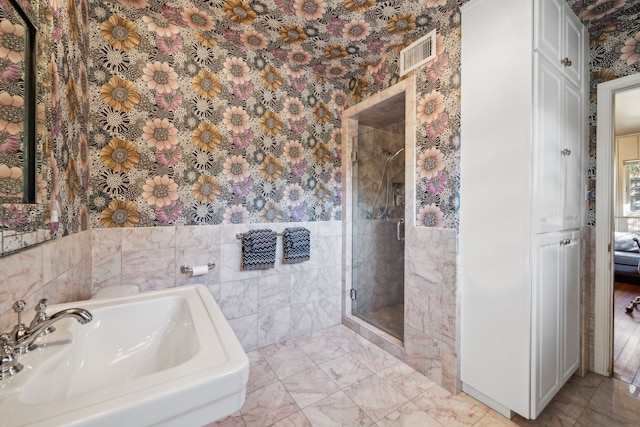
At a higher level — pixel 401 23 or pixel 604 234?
pixel 401 23

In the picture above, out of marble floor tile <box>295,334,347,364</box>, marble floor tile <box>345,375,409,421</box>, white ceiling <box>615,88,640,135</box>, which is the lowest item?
marble floor tile <box>345,375,409,421</box>

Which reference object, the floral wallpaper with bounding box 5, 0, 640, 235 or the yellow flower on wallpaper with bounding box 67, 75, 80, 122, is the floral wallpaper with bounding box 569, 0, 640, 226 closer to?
the floral wallpaper with bounding box 5, 0, 640, 235

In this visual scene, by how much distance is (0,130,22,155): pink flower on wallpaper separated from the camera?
70 centimetres

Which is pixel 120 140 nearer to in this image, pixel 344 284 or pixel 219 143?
pixel 219 143

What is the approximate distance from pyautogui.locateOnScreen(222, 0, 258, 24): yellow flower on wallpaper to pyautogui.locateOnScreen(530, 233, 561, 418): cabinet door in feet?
7.23

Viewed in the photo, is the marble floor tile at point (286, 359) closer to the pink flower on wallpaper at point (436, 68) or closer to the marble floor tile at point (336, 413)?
the marble floor tile at point (336, 413)

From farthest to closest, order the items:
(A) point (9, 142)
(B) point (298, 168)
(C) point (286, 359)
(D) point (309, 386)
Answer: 1. (B) point (298, 168)
2. (C) point (286, 359)
3. (D) point (309, 386)
4. (A) point (9, 142)

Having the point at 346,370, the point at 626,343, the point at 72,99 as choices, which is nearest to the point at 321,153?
the point at 72,99

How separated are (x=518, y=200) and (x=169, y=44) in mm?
2382

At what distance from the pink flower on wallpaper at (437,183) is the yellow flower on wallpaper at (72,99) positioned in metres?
2.03

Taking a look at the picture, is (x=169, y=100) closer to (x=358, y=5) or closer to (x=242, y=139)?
(x=242, y=139)

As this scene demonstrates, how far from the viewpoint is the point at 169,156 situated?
173 centimetres

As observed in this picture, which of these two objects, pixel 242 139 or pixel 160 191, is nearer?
pixel 160 191

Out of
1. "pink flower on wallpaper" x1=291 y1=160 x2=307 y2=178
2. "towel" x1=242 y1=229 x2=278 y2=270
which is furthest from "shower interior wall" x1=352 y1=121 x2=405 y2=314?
"towel" x1=242 y1=229 x2=278 y2=270
